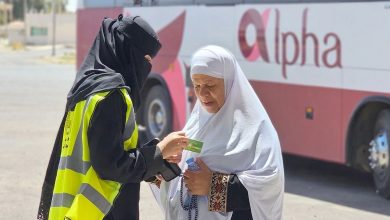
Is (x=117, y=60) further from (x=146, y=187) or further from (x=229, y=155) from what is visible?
(x=146, y=187)

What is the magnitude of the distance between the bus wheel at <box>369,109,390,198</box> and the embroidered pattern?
211 inches

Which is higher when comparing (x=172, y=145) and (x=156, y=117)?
(x=172, y=145)

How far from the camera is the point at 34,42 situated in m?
77.6

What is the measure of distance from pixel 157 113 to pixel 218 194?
911 cm

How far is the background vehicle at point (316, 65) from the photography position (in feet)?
28.1

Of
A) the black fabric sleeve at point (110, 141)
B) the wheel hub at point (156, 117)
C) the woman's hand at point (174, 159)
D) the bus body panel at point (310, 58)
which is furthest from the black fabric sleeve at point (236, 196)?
the wheel hub at point (156, 117)

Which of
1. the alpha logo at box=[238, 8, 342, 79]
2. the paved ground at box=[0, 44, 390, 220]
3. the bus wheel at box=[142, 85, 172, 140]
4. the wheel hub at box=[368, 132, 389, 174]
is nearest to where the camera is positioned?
the paved ground at box=[0, 44, 390, 220]

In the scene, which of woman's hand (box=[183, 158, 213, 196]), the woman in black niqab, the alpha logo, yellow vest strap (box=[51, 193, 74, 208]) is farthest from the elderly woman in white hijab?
the alpha logo

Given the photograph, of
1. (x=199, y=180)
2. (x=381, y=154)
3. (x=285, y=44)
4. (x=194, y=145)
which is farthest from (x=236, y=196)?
(x=285, y=44)

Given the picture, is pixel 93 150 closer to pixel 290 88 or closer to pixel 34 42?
pixel 290 88

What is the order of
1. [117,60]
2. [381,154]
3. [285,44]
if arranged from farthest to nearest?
1. [285,44]
2. [381,154]
3. [117,60]

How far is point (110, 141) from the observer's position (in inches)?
127

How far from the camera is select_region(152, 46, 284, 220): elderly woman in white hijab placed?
3.54m

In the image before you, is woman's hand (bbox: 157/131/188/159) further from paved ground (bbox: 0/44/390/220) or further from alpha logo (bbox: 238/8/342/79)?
alpha logo (bbox: 238/8/342/79)
